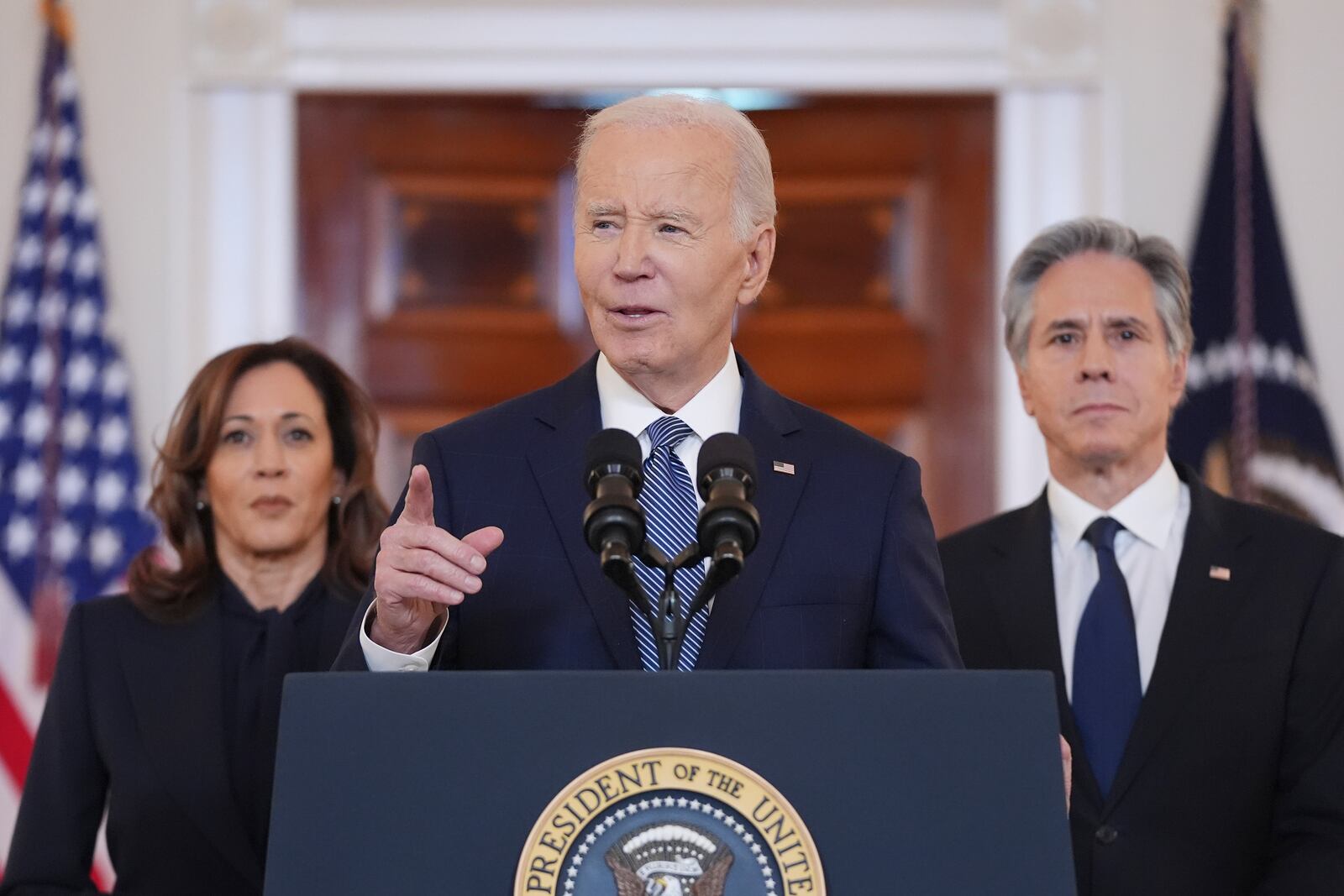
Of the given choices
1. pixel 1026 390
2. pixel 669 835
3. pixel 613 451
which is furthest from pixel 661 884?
pixel 1026 390

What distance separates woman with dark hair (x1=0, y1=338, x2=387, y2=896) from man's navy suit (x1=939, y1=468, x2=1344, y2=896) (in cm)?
127

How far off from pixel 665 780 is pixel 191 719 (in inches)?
66.6

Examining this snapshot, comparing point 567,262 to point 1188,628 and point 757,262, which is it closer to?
point 1188,628

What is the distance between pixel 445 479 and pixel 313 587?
109 cm

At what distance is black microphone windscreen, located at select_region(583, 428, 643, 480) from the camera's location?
168 centimetres

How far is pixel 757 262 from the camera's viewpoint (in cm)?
229

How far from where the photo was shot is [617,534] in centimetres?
161

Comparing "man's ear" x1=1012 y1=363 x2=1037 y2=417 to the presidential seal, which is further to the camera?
"man's ear" x1=1012 y1=363 x2=1037 y2=417

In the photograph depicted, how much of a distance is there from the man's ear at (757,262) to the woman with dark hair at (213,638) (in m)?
1.19

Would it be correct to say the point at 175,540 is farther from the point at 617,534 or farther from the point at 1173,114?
the point at 1173,114

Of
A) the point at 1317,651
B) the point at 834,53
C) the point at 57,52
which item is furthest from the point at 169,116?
the point at 1317,651

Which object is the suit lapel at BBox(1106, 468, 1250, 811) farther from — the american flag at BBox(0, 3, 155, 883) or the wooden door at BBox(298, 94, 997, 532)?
the american flag at BBox(0, 3, 155, 883)

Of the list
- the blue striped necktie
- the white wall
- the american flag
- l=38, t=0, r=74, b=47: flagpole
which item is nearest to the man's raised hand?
the blue striped necktie

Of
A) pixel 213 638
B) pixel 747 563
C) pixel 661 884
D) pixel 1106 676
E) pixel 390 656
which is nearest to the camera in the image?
pixel 661 884
